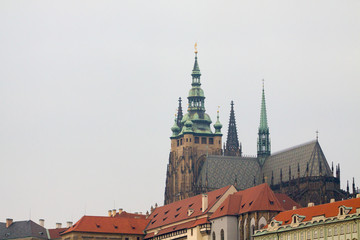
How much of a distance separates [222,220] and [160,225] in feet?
81.0

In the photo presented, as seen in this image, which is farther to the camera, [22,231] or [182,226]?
[22,231]

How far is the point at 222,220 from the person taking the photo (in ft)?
508

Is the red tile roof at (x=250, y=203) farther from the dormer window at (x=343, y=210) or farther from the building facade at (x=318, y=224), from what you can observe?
the dormer window at (x=343, y=210)

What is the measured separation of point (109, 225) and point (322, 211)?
52.8 metres

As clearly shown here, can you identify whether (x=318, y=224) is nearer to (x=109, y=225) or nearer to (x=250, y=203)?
(x=250, y=203)

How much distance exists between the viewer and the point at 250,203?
154 metres

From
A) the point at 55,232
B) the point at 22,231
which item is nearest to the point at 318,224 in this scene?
the point at 22,231

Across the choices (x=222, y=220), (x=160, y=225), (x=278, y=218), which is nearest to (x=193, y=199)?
(x=160, y=225)

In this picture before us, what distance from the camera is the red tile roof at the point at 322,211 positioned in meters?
131

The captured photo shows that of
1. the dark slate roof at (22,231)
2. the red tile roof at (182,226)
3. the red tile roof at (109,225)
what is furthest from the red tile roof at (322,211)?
the dark slate roof at (22,231)

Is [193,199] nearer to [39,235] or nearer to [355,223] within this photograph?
[39,235]

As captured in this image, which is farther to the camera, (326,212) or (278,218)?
(278,218)

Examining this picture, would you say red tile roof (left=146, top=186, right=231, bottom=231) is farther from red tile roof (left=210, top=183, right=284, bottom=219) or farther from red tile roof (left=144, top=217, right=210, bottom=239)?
red tile roof (left=210, top=183, right=284, bottom=219)

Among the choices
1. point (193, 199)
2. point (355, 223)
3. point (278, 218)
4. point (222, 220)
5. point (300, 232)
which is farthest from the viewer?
point (193, 199)
